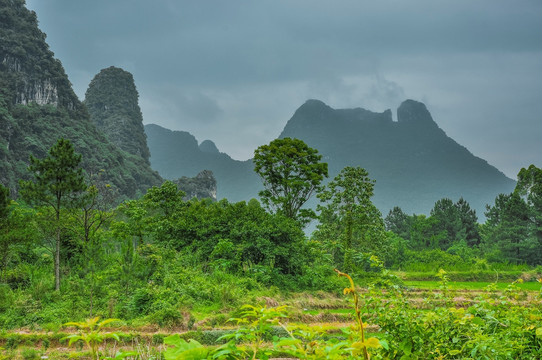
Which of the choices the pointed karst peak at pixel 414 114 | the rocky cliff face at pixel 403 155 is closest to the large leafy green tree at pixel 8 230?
the rocky cliff face at pixel 403 155

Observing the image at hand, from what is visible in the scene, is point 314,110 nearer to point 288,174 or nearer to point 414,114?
point 414,114

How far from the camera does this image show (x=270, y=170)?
21.0m

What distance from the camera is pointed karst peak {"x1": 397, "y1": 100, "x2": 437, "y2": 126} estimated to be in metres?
176

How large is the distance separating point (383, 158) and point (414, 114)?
34.9 metres

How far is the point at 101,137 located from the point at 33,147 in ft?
59.6

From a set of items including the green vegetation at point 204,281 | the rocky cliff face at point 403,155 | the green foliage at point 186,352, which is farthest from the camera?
the rocky cliff face at point 403,155

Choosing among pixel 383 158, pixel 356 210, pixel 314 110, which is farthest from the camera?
pixel 314 110

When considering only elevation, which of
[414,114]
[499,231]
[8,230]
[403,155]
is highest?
[414,114]

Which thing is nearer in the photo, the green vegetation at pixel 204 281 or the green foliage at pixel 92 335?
the green foliage at pixel 92 335

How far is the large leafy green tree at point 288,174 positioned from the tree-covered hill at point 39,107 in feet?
134

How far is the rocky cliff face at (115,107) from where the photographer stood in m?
88.9

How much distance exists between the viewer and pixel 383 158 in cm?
15988

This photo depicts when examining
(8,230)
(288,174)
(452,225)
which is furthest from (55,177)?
(452,225)

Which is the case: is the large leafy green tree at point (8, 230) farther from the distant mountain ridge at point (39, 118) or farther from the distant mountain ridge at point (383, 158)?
the distant mountain ridge at point (383, 158)
